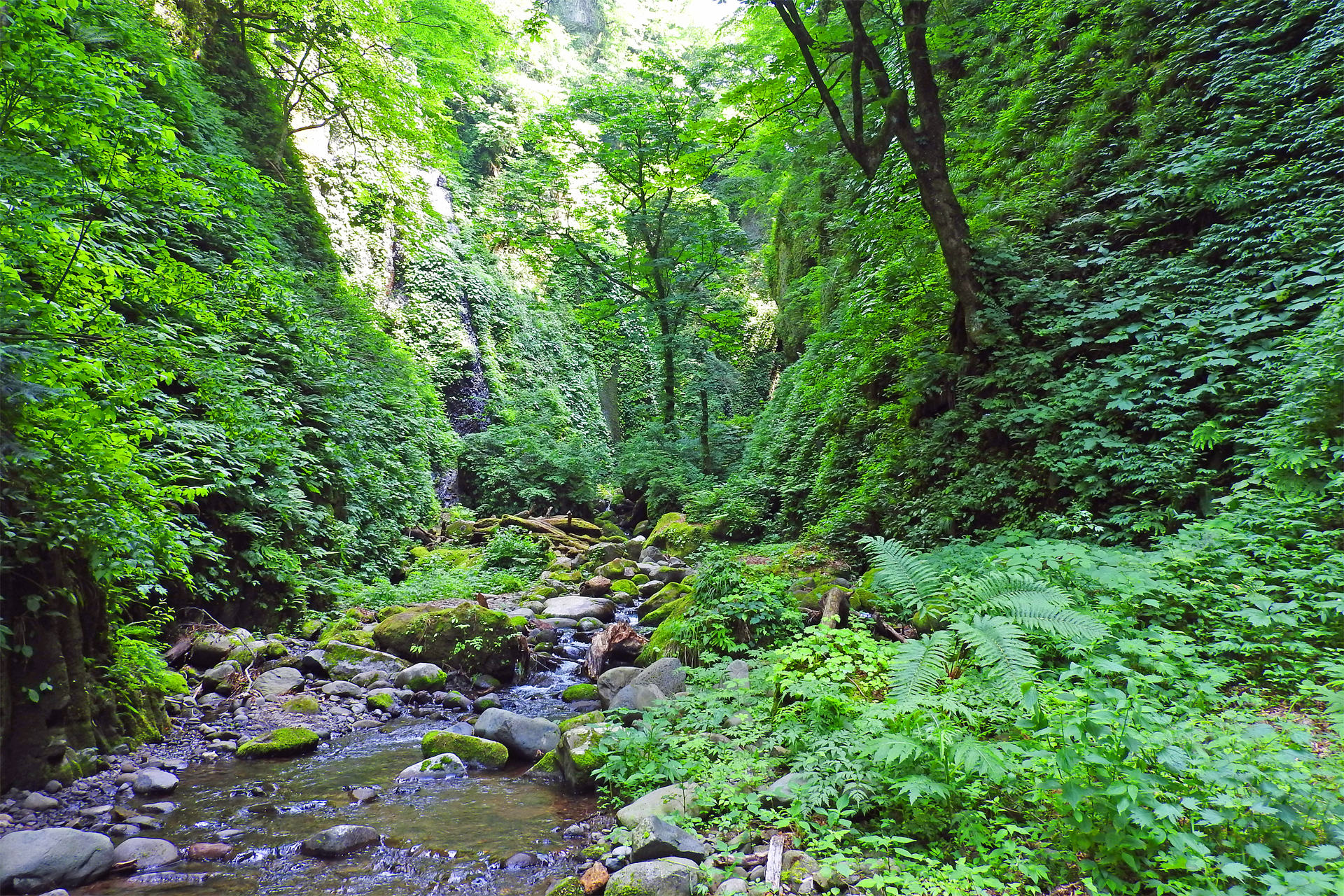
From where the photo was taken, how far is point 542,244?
1795cm

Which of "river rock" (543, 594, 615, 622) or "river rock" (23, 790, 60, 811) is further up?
"river rock" (23, 790, 60, 811)

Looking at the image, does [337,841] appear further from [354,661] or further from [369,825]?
[354,661]

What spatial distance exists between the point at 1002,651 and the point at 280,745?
529 cm

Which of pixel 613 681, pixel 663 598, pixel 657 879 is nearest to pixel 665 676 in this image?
pixel 613 681

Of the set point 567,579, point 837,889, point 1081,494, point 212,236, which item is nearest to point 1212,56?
point 1081,494

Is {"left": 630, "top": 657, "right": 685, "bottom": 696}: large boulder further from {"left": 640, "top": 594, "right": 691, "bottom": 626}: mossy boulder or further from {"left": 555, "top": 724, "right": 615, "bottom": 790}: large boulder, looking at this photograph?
{"left": 640, "top": 594, "right": 691, "bottom": 626}: mossy boulder

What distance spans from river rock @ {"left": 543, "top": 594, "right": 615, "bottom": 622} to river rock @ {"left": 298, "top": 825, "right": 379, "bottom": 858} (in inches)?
216

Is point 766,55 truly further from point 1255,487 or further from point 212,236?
point 1255,487

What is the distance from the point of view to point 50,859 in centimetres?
313

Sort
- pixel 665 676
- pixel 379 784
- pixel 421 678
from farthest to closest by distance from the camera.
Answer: pixel 421 678, pixel 665 676, pixel 379 784

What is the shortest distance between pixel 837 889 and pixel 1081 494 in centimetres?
445

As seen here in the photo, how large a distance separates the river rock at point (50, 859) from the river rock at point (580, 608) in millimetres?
6111

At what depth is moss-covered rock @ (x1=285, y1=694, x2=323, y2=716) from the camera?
18.9ft

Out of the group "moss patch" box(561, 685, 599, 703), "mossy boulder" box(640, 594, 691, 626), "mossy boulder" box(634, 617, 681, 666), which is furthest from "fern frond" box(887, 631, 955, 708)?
"moss patch" box(561, 685, 599, 703)
